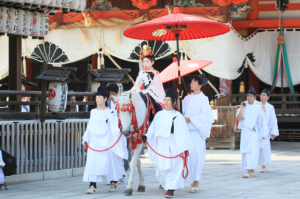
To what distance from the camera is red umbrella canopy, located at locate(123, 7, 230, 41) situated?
6465mm

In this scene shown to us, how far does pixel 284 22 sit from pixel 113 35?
6.73 m

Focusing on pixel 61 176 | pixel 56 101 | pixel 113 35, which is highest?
pixel 113 35

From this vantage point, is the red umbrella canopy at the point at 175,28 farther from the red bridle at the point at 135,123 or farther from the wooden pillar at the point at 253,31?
the wooden pillar at the point at 253,31

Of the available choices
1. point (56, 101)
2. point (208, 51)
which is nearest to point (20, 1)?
point (56, 101)

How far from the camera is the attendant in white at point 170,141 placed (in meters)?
5.80

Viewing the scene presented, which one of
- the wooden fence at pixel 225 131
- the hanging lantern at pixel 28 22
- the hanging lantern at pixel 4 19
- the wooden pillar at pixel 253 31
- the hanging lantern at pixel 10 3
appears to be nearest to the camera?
the hanging lantern at pixel 10 3

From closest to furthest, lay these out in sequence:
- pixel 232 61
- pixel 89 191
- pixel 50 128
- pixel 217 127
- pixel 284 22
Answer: pixel 89 191, pixel 50 128, pixel 217 127, pixel 232 61, pixel 284 22

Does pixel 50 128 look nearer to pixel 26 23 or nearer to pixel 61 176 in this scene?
pixel 61 176

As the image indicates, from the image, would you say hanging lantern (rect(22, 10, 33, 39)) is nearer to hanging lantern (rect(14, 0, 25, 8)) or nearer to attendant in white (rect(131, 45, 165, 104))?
hanging lantern (rect(14, 0, 25, 8))

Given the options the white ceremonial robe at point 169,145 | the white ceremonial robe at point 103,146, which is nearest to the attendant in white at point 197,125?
the white ceremonial robe at point 169,145

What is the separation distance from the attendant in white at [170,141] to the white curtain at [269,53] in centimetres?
1017

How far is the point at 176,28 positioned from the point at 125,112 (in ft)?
5.90

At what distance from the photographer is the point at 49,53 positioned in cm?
1543

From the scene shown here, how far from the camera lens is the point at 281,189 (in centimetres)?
639
